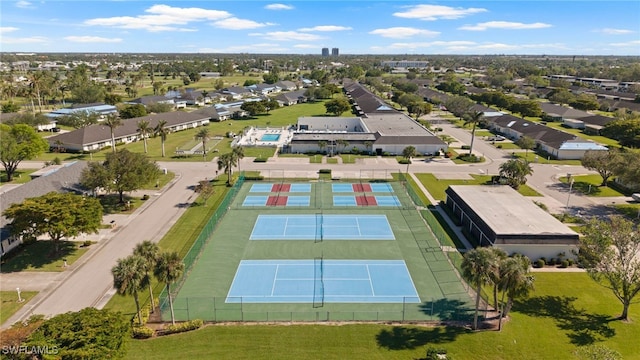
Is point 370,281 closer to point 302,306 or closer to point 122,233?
point 302,306

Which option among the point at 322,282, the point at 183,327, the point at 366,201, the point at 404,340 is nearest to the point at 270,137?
the point at 366,201

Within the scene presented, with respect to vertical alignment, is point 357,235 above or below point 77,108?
below

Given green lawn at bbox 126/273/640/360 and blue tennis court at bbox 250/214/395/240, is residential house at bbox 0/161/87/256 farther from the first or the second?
blue tennis court at bbox 250/214/395/240

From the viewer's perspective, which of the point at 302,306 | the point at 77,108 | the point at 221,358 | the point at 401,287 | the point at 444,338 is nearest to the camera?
the point at 221,358

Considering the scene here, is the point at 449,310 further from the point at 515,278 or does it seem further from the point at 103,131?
the point at 103,131

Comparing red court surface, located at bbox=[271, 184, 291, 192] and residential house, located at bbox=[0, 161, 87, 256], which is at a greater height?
residential house, located at bbox=[0, 161, 87, 256]

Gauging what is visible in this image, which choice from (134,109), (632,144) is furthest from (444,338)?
(134,109)

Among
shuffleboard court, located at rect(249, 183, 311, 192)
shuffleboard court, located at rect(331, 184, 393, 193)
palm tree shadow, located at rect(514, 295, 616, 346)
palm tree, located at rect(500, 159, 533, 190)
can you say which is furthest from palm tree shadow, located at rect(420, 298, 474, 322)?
palm tree, located at rect(500, 159, 533, 190)
